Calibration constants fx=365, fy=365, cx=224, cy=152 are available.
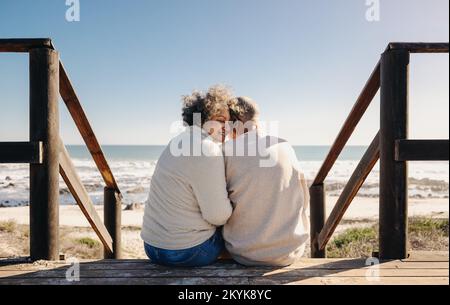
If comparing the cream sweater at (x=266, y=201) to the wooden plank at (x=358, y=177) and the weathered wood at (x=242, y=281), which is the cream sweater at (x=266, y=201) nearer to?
the weathered wood at (x=242, y=281)

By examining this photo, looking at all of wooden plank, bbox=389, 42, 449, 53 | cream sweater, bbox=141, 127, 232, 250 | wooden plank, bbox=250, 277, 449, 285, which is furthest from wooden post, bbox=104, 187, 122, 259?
wooden plank, bbox=389, 42, 449, 53

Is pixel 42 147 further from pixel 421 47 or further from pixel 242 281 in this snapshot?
pixel 421 47

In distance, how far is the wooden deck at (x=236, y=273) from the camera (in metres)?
1.85

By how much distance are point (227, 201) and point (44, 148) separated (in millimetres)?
1094

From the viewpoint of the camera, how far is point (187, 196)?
6.56 feet

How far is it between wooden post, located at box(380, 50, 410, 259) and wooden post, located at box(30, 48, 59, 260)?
1945mm

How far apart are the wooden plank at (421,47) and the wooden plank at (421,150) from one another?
540 millimetres

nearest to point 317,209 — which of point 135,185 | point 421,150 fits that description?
point 421,150

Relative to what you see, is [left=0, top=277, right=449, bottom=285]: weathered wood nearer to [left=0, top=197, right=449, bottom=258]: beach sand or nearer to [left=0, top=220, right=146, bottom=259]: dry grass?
[left=0, top=220, right=146, bottom=259]: dry grass

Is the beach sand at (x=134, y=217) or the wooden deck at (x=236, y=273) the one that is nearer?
the wooden deck at (x=236, y=273)

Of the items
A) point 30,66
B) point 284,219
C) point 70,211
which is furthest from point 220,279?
point 70,211

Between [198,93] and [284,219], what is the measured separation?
2.92 feet

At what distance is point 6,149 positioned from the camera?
6.55 ft

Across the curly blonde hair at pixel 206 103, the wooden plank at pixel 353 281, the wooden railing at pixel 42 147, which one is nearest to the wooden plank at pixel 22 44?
the wooden railing at pixel 42 147
